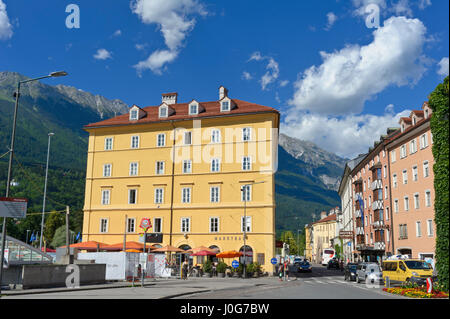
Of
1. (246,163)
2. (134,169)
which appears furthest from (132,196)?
(246,163)

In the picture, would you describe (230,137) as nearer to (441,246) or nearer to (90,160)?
(90,160)

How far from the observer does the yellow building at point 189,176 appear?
51781 millimetres

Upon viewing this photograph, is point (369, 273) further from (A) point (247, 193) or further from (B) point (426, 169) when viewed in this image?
(A) point (247, 193)

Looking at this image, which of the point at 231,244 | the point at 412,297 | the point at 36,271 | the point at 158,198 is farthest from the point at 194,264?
the point at 412,297

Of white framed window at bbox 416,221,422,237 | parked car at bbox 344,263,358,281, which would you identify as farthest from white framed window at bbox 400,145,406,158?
parked car at bbox 344,263,358,281

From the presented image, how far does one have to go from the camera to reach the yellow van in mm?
27562

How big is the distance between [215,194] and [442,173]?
3494 cm

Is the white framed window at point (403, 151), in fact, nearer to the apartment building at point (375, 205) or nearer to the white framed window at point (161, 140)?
the apartment building at point (375, 205)

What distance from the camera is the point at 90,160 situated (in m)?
59.8

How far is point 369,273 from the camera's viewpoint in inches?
1393

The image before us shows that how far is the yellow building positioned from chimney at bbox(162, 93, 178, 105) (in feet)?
13.1

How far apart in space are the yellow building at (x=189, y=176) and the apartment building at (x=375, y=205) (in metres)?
15.1

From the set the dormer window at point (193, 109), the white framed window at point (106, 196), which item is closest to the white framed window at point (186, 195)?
the dormer window at point (193, 109)
